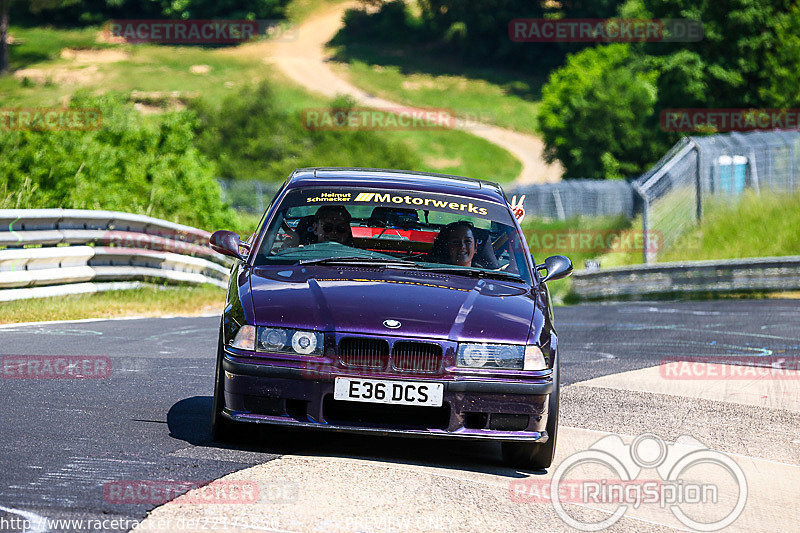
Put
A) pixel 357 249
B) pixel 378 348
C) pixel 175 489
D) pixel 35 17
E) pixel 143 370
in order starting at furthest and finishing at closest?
pixel 35 17 → pixel 143 370 → pixel 357 249 → pixel 378 348 → pixel 175 489

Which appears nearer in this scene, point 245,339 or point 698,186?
point 245,339

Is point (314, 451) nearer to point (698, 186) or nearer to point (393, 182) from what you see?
point (393, 182)

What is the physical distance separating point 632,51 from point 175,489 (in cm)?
7886

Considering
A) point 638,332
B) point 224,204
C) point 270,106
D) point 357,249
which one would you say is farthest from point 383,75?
point 357,249

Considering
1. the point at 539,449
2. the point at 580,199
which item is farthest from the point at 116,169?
the point at 580,199

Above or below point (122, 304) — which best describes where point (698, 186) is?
above

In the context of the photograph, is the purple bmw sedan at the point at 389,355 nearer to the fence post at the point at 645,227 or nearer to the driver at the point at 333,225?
the driver at the point at 333,225

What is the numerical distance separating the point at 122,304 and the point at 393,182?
841cm

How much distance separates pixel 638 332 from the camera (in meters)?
15.5

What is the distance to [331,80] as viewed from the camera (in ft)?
345

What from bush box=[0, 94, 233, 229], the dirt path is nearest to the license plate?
bush box=[0, 94, 233, 229]

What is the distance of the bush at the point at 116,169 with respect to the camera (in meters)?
22.0

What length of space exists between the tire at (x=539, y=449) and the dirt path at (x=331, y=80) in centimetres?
7307

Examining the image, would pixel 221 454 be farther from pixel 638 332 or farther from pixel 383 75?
pixel 383 75
